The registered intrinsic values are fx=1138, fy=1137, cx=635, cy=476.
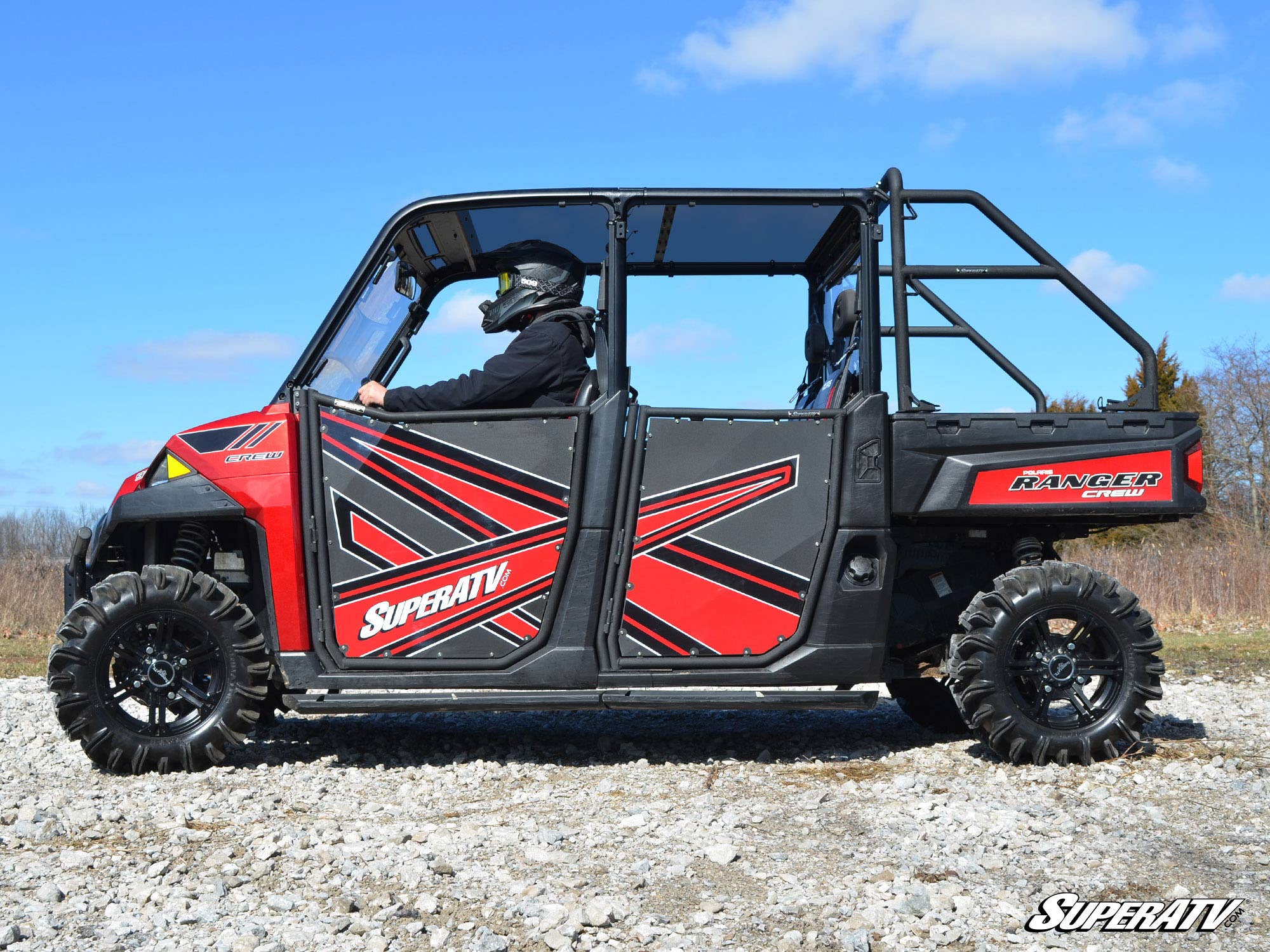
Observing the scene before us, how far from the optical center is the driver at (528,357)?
4.88 m

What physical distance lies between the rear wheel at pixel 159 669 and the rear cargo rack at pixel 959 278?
307 cm

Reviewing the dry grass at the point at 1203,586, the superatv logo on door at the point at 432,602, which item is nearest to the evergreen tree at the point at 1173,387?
the dry grass at the point at 1203,586

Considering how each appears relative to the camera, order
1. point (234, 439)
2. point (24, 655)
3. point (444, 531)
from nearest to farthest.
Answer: point (444, 531)
point (234, 439)
point (24, 655)

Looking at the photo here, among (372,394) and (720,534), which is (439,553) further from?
(720,534)

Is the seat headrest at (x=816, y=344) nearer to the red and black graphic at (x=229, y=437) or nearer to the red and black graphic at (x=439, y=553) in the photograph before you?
the red and black graphic at (x=439, y=553)

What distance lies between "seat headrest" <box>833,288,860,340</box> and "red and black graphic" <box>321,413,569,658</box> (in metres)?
1.50

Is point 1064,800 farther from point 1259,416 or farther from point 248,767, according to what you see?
point 1259,416

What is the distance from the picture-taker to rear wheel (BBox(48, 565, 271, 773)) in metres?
4.76

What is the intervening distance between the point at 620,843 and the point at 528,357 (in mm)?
2130

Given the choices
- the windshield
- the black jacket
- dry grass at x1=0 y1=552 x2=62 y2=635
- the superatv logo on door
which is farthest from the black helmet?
dry grass at x1=0 y1=552 x2=62 y2=635

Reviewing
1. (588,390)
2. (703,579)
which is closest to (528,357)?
(588,390)

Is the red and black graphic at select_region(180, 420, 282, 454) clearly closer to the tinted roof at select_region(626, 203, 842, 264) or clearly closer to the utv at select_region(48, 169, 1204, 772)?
the utv at select_region(48, 169, 1204, 772)

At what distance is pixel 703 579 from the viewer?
16.0 feet

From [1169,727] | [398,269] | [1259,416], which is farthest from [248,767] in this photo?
[1259,416]
